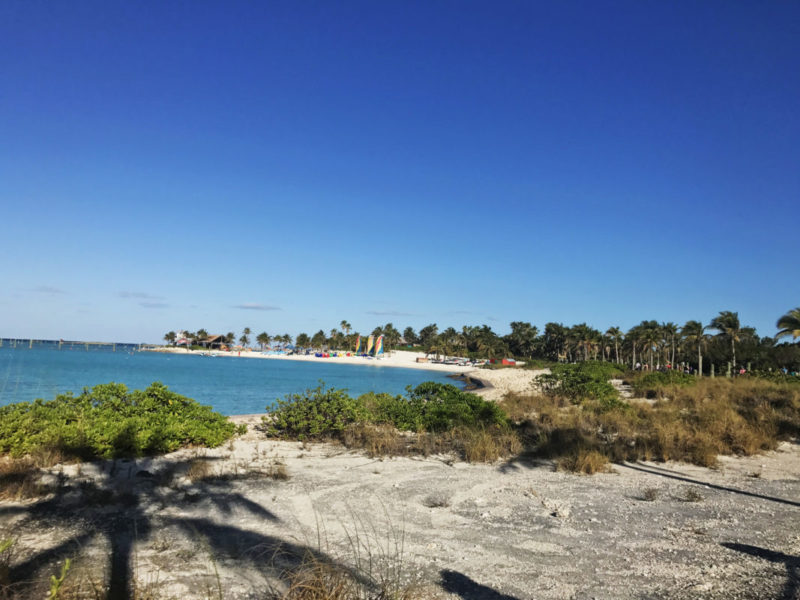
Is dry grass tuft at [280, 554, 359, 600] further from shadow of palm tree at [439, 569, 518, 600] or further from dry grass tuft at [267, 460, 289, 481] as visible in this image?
dry grass tuft at [267, 460, 289, 481]

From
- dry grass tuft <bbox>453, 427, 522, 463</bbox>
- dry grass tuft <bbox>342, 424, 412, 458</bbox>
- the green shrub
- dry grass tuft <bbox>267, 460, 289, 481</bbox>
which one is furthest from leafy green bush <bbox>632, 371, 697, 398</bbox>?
dry grass tuft <bbox>267, 460, 289, 481</bbox>

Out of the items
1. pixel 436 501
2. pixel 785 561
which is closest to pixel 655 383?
pixel 436 501

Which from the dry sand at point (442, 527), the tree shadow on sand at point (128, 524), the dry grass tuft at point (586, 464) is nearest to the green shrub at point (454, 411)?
the dry grass tuft at point (586, 464)

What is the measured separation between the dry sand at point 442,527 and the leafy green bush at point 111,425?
49 centimetres

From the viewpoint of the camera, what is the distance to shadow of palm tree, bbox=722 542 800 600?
169 inches

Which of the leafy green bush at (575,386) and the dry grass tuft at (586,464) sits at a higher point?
the leafy green bush at (575,386)

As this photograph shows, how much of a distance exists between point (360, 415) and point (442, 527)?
7.17 m

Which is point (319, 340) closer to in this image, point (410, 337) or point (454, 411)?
point (410, 337)

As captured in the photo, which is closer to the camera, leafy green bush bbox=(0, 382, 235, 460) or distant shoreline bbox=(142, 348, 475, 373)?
leafy green bush bbox=(0, 382, 235, 460)

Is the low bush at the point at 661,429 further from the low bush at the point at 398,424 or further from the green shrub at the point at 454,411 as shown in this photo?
the low bush at the point at 398,424

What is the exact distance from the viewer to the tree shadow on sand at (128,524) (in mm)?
4402

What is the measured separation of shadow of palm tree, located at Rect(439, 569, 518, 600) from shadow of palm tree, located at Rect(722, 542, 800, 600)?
2.38 metres

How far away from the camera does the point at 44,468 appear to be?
812 cm

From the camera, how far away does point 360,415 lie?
42.9 feet
